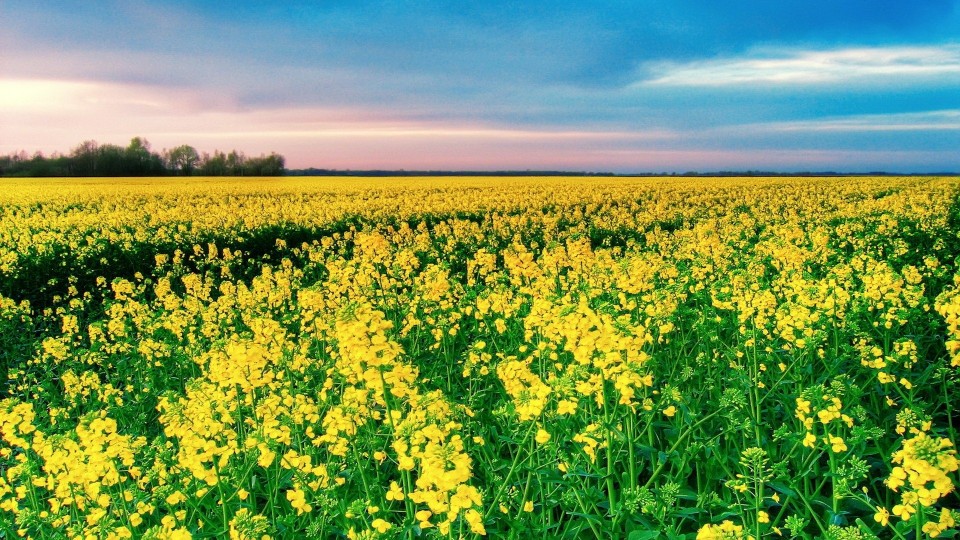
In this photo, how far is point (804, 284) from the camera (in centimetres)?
657

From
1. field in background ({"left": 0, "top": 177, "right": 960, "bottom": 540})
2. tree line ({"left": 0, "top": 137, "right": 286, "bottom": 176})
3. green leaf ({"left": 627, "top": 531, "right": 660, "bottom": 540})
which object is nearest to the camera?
green leaf ({"left": 627, "top": 531, "right": 660, "bottom": 540})

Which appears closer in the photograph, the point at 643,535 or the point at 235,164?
the point at 643,535

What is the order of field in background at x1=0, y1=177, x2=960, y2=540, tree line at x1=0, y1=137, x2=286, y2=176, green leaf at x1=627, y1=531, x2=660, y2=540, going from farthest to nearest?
tree line at x1=0, y1=137, x2=286, y2=176 < field in background at x1=0, y1=177, x2=960, y2=540 < green leaf at x1=627, y1=531, x2=660, y2=540

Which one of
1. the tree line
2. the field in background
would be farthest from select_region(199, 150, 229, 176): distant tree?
the field in background

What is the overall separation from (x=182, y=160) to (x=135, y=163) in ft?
19.2

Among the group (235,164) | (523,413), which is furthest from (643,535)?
(235,164)

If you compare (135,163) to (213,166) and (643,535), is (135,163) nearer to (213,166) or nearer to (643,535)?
(213,166)

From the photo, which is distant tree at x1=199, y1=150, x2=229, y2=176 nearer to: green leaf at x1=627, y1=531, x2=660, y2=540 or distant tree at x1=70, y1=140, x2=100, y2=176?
distant tree at x1=70, y1=140, x2=100, y2=176

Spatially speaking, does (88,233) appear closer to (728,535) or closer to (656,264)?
(656,264)

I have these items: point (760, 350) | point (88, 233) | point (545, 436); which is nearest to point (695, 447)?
point (545, 436)

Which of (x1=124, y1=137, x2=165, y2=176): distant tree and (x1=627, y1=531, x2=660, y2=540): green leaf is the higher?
(x1=124, y1=137, x2=165, y2=176): distant tree

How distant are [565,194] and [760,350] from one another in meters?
26.5

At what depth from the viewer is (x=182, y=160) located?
88688mm

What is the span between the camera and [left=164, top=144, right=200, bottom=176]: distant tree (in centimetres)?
8712
